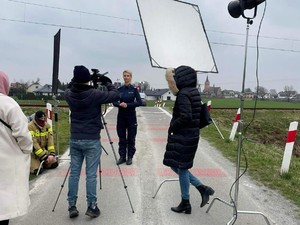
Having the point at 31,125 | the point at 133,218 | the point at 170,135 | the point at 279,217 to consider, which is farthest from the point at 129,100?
the point at 279,217

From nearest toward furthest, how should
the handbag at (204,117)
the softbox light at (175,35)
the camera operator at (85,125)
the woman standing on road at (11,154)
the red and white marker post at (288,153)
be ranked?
the woman standing on road at (11,154) → the camera operator at (85,125) → the handbag at (204,117) → the red and white marker post at (288,153) → the softbox light at (175,35)

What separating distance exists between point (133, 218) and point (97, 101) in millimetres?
1660

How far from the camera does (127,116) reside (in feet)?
25.2

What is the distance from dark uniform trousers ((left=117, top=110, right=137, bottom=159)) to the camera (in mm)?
7699

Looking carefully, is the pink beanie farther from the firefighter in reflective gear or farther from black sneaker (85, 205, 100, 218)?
the firefighter in reflective gear

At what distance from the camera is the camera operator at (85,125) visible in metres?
4.49

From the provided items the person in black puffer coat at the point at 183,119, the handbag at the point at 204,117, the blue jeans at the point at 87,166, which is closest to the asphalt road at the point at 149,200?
the blue jeans at the point at 87,166

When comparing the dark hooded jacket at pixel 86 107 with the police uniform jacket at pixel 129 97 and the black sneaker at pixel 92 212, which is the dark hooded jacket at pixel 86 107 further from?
the police uniform jacket at pixel 129 97

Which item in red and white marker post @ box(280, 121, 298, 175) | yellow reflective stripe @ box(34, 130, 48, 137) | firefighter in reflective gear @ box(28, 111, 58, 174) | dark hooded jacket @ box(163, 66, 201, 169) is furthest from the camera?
red and white marker post @ box(280, 121, 298, 175)

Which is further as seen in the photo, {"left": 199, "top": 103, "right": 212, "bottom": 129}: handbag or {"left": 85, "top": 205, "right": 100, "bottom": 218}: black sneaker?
{"left": 199, "top": 103, "right": 212, "bottom": 129}: handbag

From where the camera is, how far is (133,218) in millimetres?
4637

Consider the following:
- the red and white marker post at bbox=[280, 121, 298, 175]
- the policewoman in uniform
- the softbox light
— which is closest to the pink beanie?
the policewoman in uniform

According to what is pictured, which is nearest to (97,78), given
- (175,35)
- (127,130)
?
(127,130)

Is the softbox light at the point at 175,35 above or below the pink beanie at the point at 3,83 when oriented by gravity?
above
